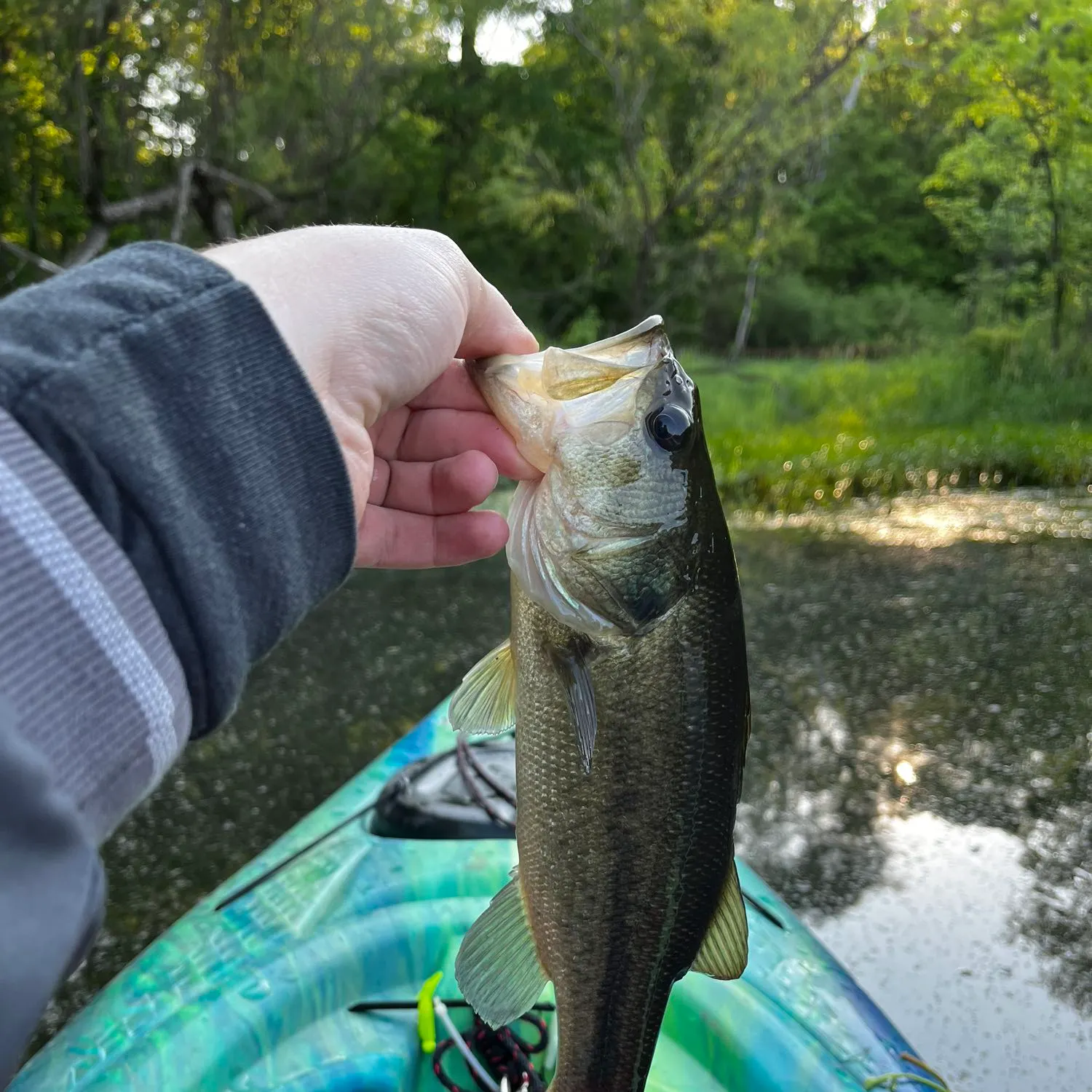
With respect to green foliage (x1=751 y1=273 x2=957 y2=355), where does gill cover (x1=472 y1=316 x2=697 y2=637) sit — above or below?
above

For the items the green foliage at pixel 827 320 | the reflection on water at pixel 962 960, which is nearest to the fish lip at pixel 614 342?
the reflection on water at pixel 962 960

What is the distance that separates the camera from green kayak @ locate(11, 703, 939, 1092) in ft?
6.61

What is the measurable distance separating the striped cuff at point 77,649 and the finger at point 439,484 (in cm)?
93

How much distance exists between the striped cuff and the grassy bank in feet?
30.1

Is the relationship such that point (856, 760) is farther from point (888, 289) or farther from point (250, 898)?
point (888, 289)

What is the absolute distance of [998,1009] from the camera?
3.31 metres

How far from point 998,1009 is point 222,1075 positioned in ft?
9.00

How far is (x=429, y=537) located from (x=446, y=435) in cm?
21

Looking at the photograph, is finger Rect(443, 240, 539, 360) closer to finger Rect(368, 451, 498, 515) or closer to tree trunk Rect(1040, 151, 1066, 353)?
finger Rect(368, 451, 498, 515)

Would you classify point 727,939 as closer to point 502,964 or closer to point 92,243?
point 502,964

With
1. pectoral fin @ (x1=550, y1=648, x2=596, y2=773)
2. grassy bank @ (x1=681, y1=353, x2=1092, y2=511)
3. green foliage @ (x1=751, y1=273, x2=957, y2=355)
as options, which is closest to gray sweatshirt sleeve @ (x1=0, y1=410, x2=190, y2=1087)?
pectoral fin @ (x1=550, y1=648, x2=596, y2=773)

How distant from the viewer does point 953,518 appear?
9.26m

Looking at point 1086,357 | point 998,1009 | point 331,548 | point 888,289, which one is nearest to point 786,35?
point 1086,357

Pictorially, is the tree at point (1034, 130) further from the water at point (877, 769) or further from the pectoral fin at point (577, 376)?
the pectoral fin at point (577, 376)
